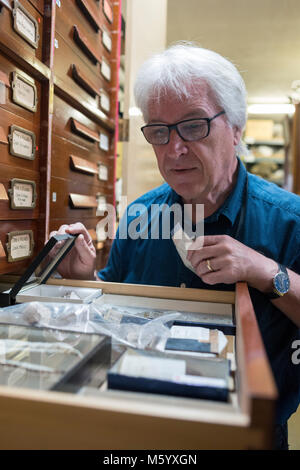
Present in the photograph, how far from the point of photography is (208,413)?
1.28 feet

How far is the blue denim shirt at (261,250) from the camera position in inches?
42.6

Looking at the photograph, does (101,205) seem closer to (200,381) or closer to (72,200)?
(72,200)

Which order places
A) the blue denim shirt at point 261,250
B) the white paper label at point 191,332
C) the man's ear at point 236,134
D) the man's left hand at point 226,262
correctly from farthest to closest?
1. the man's ear at point 236,134
2. the blue denim shirt at point 261,250
3. the man's left hand at point 226,262
4. the white paper label at point 191,332

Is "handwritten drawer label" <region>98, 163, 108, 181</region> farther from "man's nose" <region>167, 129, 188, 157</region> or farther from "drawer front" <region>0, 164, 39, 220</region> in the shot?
"man's nose" <region>167, 129, 188, 157</region>

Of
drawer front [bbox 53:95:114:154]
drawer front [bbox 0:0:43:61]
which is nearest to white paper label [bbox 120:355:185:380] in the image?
drawer front [bbox 0:0:43:61]

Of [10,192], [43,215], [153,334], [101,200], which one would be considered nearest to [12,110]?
[10,192]

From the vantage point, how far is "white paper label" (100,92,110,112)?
5.42 feet

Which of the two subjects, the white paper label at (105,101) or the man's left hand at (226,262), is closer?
the man's left hand at (226,262)

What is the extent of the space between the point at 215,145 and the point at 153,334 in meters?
0.59

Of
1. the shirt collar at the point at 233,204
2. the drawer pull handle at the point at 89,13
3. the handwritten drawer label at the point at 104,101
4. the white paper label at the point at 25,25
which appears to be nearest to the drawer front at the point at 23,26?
the white paper label at the point at 25,25

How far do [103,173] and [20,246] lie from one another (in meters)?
0.78

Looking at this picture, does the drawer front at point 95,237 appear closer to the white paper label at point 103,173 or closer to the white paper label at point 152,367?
the white paper label at point 103,173

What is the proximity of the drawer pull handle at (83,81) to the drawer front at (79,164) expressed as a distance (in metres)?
0.21

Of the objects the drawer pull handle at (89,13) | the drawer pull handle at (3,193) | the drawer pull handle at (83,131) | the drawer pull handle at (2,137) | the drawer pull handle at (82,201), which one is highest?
the drawer pull handle at (89,13)
